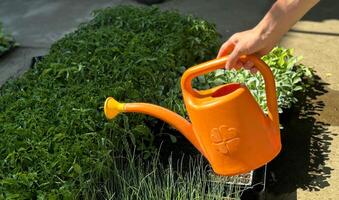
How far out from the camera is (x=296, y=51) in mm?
4953

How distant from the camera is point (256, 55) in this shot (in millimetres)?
2004

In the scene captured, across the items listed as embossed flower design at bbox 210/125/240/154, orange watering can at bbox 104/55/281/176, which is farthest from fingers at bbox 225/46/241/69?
embossed flower design at bbox 210/125/240/154

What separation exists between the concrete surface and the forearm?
59.2 inches

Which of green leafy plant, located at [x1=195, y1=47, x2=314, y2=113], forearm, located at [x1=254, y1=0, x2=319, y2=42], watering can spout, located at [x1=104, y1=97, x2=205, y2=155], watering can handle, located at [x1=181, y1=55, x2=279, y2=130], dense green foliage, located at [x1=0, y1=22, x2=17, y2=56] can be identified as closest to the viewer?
forearm, located at [x1=254, y1=0, x2=319, y2=42]

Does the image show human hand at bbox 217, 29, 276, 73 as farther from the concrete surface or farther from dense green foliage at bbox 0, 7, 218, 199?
the concrete surface

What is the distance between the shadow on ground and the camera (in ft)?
10.8

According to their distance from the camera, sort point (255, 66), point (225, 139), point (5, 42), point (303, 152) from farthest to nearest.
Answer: point (5, 42) → point (303, 152) → point (225, 139) → point (255, 66)

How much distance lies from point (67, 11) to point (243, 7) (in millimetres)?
1827

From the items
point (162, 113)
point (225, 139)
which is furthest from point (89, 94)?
point (225, 139)

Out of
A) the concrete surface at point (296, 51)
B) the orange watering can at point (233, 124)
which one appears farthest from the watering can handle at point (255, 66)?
the concrete surface at point (296, 51)

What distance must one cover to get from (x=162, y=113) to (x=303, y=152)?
1472 mm

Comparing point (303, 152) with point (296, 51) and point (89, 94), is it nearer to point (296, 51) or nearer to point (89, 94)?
point (89, 94)

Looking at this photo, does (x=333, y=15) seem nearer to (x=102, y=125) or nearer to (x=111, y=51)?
(x=111, y=51)

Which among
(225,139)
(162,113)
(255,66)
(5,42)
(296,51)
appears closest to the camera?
(255,66)
